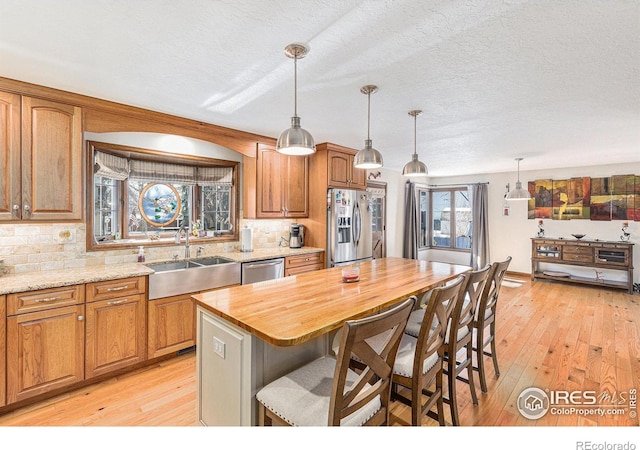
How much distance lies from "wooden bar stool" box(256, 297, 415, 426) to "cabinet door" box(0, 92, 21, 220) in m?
2.42

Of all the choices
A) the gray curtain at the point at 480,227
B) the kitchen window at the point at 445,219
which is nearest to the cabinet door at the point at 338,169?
the kitchen window at the point at 445,219

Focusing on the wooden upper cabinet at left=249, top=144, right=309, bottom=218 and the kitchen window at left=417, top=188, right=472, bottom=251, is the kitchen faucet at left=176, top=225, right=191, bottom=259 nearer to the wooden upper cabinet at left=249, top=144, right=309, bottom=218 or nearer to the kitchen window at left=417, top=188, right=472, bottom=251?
the wooden upper cabinet at left=249, top=144, right=309, bottom=218

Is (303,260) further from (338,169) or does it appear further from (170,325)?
(170,325)

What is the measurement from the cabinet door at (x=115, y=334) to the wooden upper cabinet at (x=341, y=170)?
109 inches

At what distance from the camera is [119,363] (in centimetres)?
260

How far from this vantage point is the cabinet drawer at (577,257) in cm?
562

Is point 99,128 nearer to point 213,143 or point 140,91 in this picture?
point 140,91

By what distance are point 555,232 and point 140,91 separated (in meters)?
7.56

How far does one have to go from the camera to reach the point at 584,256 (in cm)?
567

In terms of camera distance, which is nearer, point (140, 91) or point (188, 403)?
point (188, 403)

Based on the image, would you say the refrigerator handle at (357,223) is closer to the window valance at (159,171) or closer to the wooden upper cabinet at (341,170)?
→ the wooden upper cabinet at (341,170)

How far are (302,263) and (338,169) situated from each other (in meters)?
1.50

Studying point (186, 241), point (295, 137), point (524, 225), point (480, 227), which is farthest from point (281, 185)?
point (524, 225)
